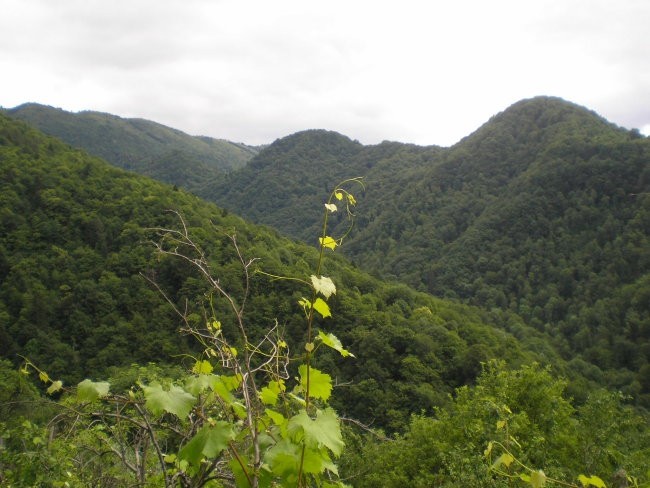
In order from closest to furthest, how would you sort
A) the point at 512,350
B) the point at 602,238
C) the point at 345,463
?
the point at 345,463, the point at 512,350, the point at 602,238

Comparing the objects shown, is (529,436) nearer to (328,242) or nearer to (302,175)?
(328,242)

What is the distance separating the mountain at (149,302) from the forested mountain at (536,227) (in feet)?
45.0

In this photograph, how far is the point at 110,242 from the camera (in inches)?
1797

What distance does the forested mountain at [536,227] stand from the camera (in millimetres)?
64625


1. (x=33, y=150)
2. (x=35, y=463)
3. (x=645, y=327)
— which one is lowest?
(x=645, y=327)

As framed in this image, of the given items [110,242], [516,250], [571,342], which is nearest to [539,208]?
[516,250]

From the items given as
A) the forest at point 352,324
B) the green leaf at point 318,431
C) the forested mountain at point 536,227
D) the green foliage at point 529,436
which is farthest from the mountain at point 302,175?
the green leaf at point 318,431

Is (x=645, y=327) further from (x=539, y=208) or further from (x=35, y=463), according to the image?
(x=35, y=463)

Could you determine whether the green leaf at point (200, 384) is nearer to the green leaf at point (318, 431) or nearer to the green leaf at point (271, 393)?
the green leaf at point (271, 393)

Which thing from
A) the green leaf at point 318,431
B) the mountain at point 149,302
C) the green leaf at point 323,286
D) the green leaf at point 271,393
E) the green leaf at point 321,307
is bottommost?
the mountain at point 149,302

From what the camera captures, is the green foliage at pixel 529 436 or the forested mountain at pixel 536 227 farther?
the forested mountain at pixel 536 227

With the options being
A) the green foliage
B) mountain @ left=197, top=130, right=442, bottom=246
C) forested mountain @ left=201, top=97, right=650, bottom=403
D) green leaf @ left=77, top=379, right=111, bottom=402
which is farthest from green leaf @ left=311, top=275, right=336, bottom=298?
mountain @ left=197, top=130, right=442, bottom=246

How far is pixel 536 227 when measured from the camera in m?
89.7

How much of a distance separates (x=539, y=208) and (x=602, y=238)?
14213 millimetres
